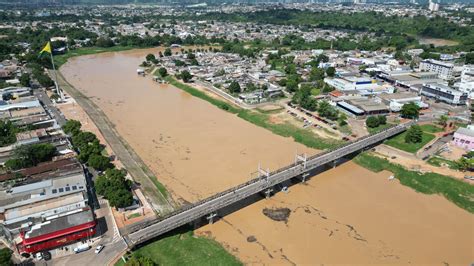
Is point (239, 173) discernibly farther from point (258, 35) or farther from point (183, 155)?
point (258, 35)

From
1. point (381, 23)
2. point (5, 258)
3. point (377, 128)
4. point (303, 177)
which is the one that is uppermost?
point (381, 23)

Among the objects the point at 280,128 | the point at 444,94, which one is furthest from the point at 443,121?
the point at 280,128

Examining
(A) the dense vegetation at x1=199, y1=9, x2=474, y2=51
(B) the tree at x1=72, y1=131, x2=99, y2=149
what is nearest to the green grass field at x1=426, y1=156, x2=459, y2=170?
(B) the tree at x1=72, y1=131, x2=99, y2=149

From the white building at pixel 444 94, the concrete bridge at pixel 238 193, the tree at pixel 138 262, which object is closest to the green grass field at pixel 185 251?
the concrete bridge at pixel 238 193

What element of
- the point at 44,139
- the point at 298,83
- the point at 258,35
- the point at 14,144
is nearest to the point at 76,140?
the point at 44,139

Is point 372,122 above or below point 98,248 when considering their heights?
below

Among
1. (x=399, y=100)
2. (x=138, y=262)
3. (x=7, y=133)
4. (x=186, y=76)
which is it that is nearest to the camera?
(x=138, y=262)

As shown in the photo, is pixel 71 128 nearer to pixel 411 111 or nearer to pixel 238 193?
pixel 238 193
